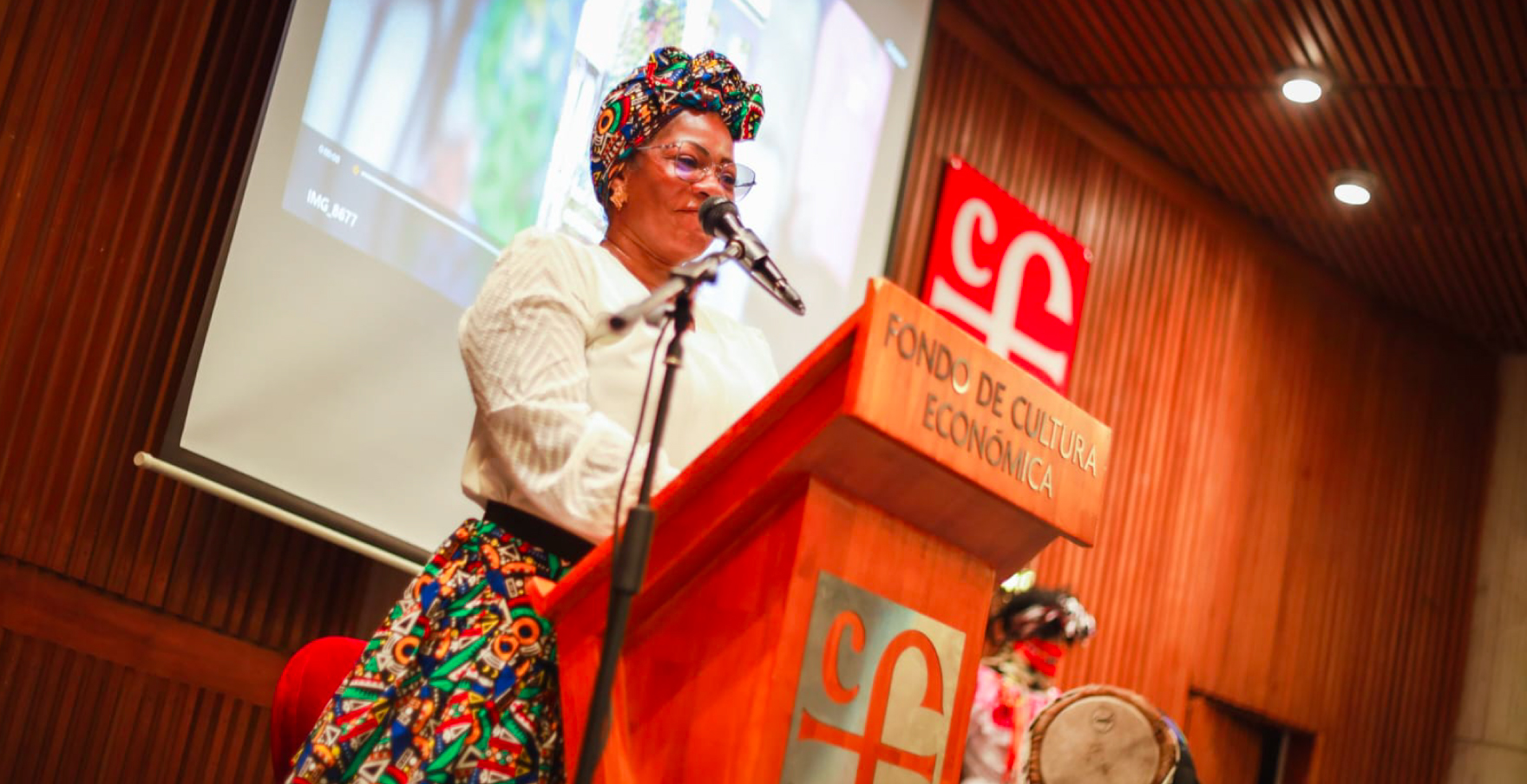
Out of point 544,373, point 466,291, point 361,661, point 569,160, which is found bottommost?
point 361,661

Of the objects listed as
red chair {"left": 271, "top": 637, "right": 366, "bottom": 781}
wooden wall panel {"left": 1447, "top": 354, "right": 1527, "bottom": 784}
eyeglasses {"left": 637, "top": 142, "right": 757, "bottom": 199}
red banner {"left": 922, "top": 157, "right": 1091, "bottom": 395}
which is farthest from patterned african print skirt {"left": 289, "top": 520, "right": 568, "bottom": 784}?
wooden wall panel {"left": 1447, "top": 354, "right": 1527, "bottom": 784}

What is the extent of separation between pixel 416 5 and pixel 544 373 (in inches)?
89.5

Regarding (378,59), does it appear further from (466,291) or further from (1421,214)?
(1421,214)

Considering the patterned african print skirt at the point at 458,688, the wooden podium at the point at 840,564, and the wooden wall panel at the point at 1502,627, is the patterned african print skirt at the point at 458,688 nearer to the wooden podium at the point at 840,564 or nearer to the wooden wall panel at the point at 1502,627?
the wooden podium at the point at 840,564

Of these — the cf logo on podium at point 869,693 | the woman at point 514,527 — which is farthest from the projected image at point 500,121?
the cf logo on podium at point 869,693

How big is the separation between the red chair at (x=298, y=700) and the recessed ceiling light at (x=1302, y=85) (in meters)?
5.07

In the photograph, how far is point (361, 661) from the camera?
171 centimetres

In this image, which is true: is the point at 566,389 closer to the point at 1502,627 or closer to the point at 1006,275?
the point at 1006,275

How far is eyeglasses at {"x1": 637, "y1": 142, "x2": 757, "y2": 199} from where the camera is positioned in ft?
6.65

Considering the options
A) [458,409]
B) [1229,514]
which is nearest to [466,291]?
[458,409]

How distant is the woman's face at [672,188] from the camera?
2008 millimetres

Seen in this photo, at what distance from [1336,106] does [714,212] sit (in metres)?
5.14

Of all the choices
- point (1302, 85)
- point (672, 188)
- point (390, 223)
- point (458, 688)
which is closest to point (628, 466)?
point (458, 688)

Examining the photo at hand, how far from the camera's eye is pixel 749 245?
1716 mm
